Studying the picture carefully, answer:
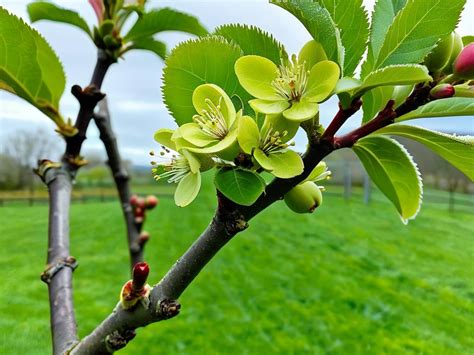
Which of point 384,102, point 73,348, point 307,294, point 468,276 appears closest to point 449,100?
point 384,102

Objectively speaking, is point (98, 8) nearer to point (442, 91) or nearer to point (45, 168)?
point (45, 168)

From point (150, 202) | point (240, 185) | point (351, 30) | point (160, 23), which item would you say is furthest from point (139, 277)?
point (150, 202)

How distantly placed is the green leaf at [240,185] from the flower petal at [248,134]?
14mm

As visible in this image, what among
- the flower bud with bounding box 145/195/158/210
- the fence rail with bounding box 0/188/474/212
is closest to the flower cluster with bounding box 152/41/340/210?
the flower bud with bounding box 145/195/158/210

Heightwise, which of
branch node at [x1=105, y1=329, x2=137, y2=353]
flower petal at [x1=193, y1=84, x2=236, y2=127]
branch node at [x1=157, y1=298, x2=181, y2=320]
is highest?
flower petal at [x1=193, y1=84, x2=236, y2=127]

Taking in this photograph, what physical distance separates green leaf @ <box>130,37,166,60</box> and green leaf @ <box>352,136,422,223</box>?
1.66 ft

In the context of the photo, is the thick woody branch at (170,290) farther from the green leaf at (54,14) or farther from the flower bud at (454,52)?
the green leaf at (54,14)

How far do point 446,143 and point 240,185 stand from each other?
14 cm

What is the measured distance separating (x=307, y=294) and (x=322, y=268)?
413 millimetres

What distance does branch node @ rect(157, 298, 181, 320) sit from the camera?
1.12 ft

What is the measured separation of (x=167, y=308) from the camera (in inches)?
13.6

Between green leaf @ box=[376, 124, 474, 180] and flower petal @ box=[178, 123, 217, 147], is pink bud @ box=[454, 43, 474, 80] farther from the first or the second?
flower petal @ box=[178, 123, 217, 147]

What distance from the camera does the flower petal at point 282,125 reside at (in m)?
0.30

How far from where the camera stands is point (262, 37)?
0.31 m
